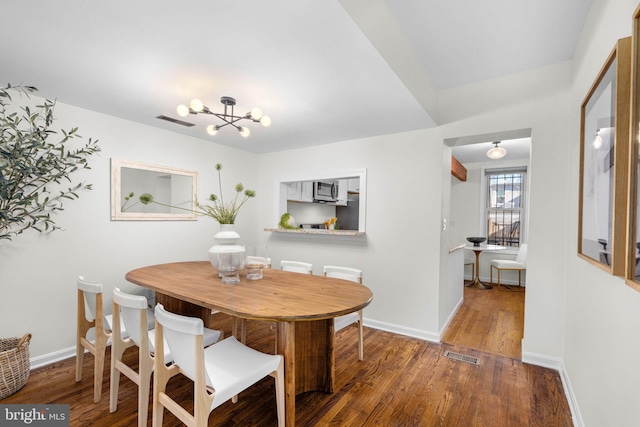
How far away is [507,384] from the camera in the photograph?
221 centimetres

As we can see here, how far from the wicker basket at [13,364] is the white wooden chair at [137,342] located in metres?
0.83

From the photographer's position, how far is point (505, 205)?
18.7ft

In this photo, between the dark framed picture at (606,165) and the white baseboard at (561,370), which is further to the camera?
the white baseboard at (561,370)

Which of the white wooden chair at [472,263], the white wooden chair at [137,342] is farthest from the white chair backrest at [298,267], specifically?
the white wooden chair at [472,263]

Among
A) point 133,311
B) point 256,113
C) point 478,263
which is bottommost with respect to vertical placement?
point 478,263

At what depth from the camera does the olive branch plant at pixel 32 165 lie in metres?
2.01

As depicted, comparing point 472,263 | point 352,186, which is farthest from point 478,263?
point 352,186

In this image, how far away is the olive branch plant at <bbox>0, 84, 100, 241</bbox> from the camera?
6.59 ft

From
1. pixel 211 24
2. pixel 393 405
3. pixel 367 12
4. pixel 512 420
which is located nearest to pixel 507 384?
pixel 512 420

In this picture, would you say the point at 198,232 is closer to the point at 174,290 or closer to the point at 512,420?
the point at 174,290

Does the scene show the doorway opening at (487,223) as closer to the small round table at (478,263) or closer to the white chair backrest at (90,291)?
the small round table at (478,263)

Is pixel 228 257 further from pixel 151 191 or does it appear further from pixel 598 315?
pixel 598 315

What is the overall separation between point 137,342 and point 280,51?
1.97 meters

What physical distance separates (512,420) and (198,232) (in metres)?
3.51
